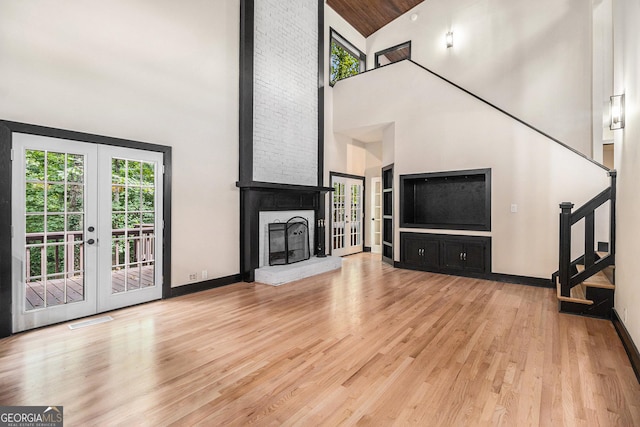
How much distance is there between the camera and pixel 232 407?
6.78 feet

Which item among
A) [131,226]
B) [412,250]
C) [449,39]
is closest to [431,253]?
[412,250]

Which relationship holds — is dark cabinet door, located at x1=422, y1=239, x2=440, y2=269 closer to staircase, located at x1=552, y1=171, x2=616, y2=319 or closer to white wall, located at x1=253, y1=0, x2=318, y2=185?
staircase, located at x1=552, y1=171, x2=616, y2=319

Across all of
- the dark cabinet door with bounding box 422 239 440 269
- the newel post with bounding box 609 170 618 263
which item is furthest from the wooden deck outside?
the newel post with bounding box 609 170 618 263

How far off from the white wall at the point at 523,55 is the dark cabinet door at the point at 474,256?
2584 mm

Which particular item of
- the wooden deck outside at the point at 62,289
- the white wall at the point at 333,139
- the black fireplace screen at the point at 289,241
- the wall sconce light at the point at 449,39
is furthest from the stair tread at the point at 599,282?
the wall sconce light at the point at 449,39

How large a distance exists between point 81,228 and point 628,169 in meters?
5.75

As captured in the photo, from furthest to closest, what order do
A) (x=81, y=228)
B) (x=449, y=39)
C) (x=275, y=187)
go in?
(x=449, y=39) < (x=275, y=187) < (x=81, y=228)

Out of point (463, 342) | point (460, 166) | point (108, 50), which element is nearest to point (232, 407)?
point (463, 342)

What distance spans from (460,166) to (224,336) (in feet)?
16.1

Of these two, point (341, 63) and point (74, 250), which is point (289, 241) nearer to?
point (74, 250)

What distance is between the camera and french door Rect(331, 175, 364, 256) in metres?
7.96

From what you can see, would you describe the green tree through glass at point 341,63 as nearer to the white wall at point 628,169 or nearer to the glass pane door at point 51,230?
the white wall at point 628,169

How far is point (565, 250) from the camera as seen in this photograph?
3984 mm

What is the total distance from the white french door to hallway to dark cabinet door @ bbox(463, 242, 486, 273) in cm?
505
